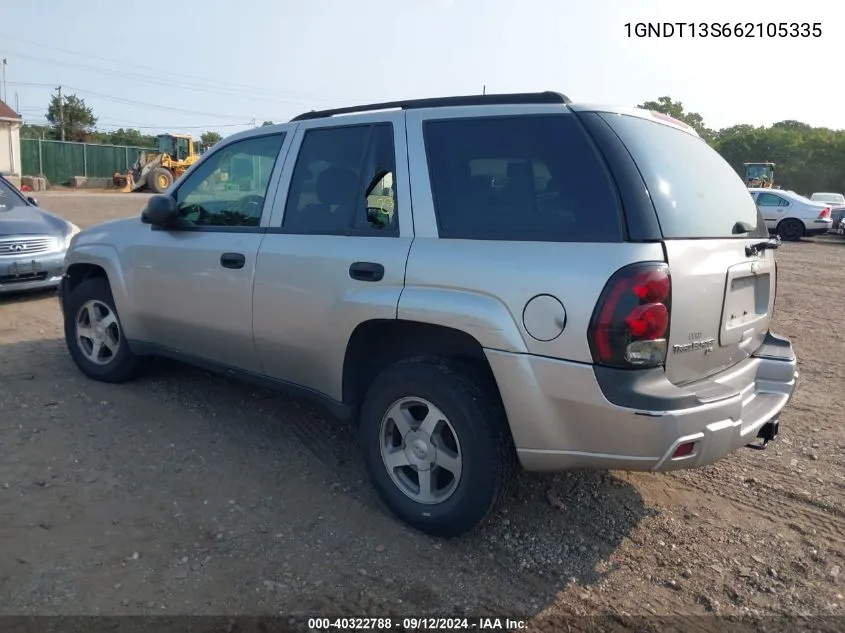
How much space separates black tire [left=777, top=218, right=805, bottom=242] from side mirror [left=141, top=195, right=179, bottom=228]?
68.6 ft

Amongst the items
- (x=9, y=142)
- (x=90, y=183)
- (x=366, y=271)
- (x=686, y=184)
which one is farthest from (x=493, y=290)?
(x=90, y=183)

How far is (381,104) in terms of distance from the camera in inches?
149

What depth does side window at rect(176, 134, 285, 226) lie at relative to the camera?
13.6 ft

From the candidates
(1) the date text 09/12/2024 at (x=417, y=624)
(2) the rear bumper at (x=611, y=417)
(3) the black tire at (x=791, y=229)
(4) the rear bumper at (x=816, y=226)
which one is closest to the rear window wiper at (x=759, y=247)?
(2) the rear bumper at (x=611, y=417)

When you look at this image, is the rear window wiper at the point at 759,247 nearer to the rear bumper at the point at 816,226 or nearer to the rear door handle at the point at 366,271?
the rear door handle at the point at 366,271

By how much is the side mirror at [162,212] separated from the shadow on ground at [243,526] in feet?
4.20

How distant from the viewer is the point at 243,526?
11.1ft

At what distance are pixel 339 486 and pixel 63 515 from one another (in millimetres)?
1361

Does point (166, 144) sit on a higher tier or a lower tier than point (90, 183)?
higher

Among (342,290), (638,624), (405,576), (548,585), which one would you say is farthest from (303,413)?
(638,624)

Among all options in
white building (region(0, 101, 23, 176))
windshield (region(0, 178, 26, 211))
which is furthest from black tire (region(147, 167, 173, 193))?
windshield (region(0, 178, 26, 211))

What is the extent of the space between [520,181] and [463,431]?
1134 millimetres

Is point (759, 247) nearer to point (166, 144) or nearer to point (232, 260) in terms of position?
point (232, 260)

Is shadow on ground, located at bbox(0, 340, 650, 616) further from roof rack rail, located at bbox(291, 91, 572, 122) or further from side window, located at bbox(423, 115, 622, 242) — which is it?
roof rack rail, located at bbox(291, 91, 572, 122)
